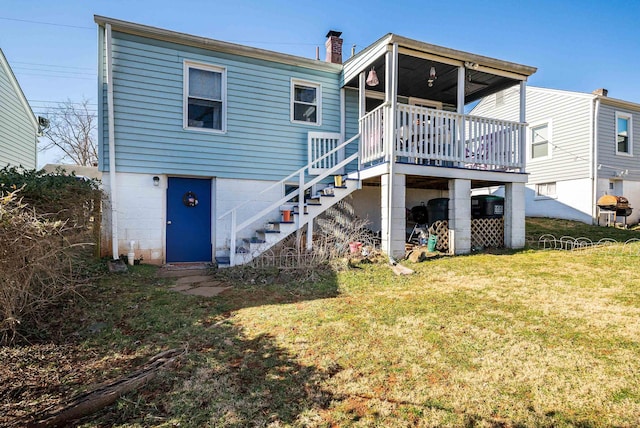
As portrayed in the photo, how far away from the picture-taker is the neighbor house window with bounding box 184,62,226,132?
25.9 feet

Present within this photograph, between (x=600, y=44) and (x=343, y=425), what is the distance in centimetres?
1506

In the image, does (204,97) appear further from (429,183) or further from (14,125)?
(14,125)

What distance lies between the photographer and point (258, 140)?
27.6 ft

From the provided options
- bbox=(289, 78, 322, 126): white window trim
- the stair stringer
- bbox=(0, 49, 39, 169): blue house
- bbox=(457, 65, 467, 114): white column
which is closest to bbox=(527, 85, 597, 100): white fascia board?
bbox=(457, 65, 467, 114): white column

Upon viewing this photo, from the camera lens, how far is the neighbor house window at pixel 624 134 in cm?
1367

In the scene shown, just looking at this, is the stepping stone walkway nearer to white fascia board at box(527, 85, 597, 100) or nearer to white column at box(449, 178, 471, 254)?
white column at box(449, 178, 471, 254)

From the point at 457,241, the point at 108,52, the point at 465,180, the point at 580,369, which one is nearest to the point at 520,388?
the point at 580,369

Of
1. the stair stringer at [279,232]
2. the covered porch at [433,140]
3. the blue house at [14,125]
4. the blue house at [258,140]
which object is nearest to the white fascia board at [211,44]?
the blue house at [258,140]

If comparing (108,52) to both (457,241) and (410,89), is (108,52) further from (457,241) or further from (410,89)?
(457,241)

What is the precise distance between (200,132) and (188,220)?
2132 millimetres

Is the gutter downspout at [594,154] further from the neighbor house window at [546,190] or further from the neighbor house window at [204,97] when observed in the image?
the neighbor house window at [204,97]

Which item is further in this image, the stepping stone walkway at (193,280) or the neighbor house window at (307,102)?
the neighbor house window at (307,102)

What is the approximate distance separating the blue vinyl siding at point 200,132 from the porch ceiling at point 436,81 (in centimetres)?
182

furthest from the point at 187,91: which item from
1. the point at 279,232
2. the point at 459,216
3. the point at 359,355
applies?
the point at 359,355
